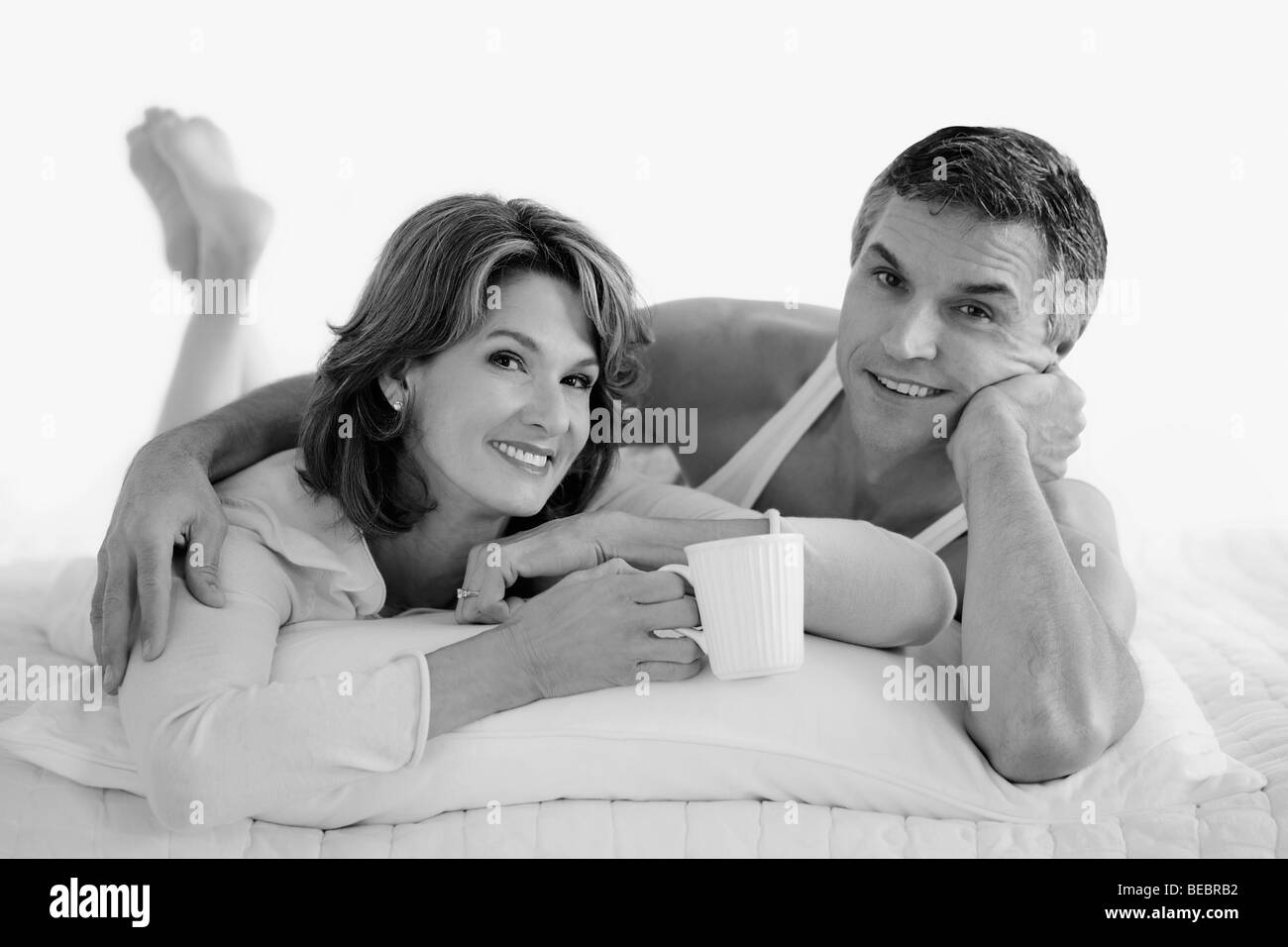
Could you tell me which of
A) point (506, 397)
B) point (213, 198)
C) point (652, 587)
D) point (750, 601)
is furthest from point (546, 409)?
point (213, 198)

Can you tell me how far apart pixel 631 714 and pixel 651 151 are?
2110 mm

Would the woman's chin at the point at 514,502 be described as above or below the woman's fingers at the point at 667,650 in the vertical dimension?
above

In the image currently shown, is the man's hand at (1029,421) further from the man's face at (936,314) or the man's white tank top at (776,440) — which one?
the man's white tank top at (776,440)

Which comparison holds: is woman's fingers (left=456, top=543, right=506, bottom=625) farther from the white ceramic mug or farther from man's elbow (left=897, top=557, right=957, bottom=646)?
man's elbow (left=897, top=557, right=957, bottom=646)

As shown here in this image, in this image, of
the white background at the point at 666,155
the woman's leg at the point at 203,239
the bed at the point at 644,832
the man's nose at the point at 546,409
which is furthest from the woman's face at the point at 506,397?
the white background at the point at 666,155

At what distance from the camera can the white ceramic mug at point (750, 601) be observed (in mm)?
1223

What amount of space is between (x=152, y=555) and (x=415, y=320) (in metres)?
0.44

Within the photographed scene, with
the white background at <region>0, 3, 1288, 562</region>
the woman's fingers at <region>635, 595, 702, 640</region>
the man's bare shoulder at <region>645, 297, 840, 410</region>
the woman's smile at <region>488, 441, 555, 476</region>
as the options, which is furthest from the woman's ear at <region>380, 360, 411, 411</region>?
the white background at <region>0, 3, 1288, 562</region>

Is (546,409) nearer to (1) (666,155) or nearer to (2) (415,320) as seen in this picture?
(2) (415,320)

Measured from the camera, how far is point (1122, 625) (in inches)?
62.7

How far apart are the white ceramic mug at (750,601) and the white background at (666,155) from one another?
191cm
